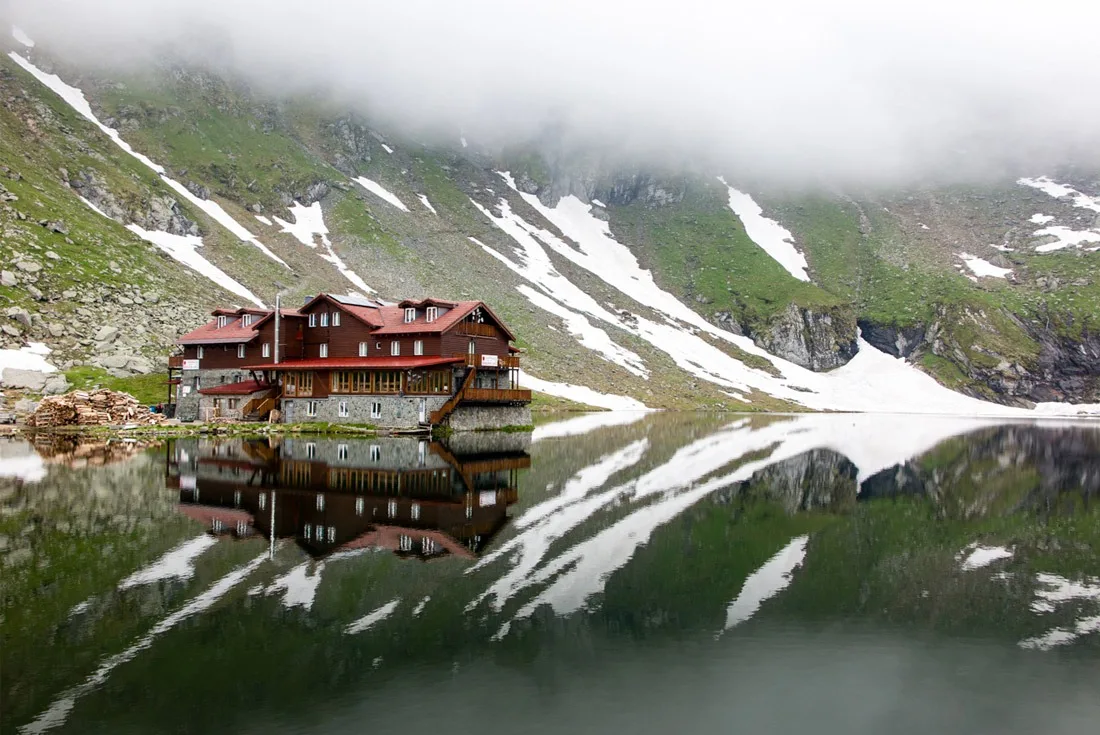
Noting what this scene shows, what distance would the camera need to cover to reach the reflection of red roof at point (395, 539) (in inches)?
846

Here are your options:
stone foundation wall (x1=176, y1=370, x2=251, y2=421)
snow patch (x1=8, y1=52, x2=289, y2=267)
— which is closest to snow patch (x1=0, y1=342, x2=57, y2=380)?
stone foundation wall (x1=176, y1=370, x2=251, y2=421)

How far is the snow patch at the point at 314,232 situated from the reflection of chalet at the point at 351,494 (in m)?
74.3

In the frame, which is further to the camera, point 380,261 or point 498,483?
point 380,261

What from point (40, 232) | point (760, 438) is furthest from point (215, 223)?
point (760, 438)

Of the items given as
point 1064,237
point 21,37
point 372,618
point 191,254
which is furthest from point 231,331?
point 1064,237

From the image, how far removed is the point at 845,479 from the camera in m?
39.1

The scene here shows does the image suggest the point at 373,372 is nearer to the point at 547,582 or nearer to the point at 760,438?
the point at 760,438

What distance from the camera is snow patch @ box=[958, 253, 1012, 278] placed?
17738cm

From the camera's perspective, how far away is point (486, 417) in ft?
214

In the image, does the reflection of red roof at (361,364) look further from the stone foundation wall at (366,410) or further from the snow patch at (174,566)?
the snow patch at (174,566)

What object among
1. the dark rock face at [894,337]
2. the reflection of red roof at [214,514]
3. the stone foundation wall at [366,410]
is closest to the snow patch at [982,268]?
A: the dark rock face at [894,337]

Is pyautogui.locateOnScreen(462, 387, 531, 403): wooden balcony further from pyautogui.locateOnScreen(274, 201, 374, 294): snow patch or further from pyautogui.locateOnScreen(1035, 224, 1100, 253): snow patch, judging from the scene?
pyautogui.locateOnScreen(1035, 224, 1100, 253): snow patch

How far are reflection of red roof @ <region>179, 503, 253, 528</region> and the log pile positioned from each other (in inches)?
1381

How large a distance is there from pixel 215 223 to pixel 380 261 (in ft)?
76.8
